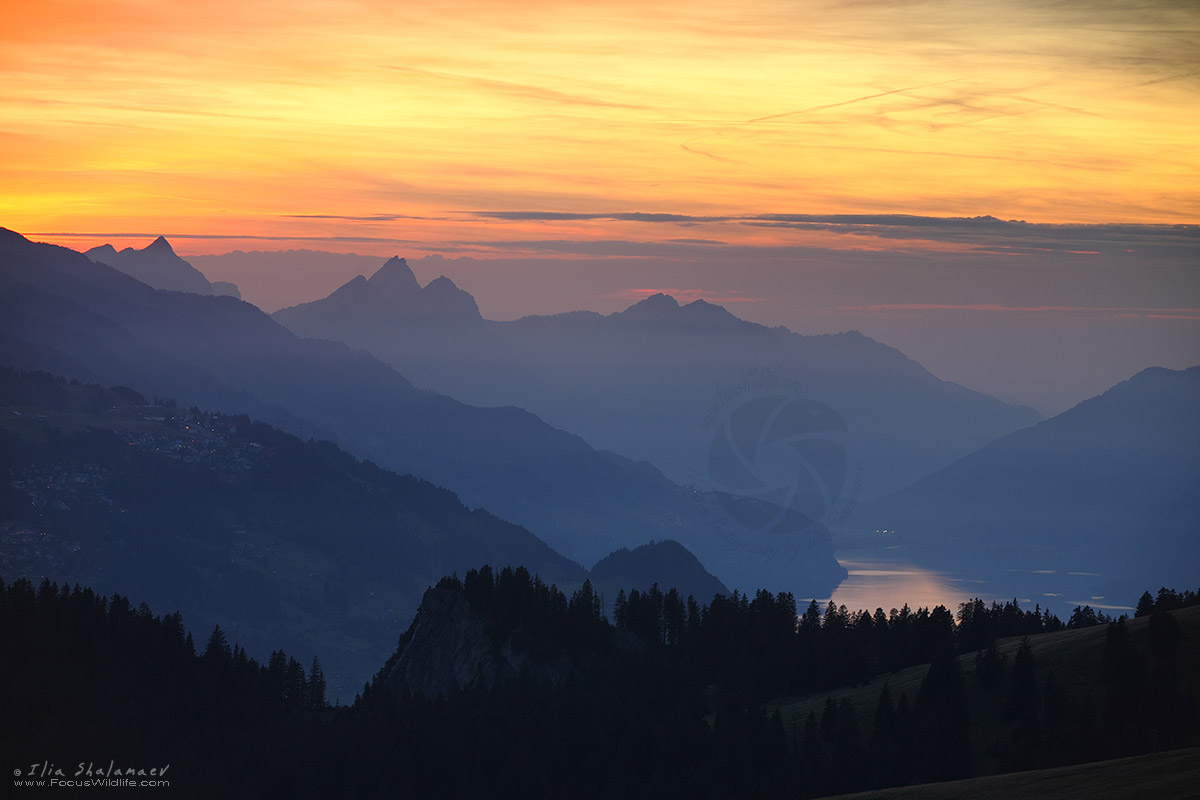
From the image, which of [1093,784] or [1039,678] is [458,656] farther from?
[1093,784]

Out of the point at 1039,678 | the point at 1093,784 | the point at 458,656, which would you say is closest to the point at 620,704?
the point at 458,656

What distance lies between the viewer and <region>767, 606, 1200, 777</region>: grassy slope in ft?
373

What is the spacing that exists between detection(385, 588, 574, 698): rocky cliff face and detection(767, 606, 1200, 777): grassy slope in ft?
142

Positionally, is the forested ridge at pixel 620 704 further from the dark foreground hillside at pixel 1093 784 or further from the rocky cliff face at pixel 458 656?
the dark foreground hillside at pixel 1093 784

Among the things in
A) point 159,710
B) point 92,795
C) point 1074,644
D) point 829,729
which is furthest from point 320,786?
point 1074,644

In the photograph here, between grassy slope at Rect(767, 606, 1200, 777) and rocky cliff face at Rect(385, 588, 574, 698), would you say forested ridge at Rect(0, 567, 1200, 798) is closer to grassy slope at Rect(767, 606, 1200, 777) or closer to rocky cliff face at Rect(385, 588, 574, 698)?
grassy slope at Rect(767, 606, 1200, 777)

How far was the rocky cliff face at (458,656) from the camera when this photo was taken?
175 m

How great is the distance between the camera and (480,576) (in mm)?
189250

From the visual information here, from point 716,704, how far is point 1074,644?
141 feet

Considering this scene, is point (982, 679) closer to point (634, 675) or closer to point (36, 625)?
point (634, 675)

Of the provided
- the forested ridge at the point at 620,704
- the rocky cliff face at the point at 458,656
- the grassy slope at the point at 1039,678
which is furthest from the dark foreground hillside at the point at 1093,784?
the rocky cliff face at the point at 458,656

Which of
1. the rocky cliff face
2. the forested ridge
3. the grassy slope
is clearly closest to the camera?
the forested ridge

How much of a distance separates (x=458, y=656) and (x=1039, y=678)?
9117cm

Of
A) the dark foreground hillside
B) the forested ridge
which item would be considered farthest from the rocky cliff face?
the dark foreground hillside
